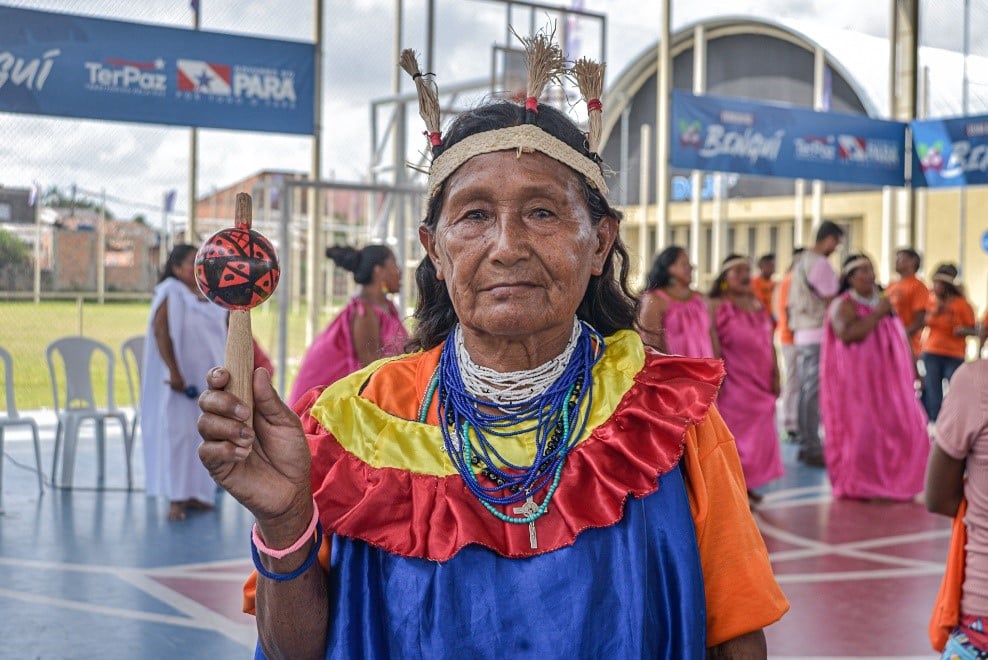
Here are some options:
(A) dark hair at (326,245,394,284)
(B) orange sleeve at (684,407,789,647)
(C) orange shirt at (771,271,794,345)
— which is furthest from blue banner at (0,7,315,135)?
(B) orange sleeve at (684,407,789,647)

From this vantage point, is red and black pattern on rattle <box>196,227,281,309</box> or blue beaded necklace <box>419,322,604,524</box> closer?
red and black pattern on rattle <box>196,227,281,309</box>

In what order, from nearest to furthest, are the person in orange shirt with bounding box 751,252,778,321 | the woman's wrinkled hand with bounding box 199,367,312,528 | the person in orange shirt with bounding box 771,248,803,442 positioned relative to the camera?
the woman's wrinkled hand with bounding box 199,367,312,528, the person in orange shirt with bounding box 771,248,803,442, the person in orange shirt with bounding box 751,252,778,321

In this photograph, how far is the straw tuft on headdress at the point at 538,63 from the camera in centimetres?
185

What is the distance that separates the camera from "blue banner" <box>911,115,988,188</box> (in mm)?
12312

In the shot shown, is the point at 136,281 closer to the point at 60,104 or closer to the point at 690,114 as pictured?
the point at 60,104

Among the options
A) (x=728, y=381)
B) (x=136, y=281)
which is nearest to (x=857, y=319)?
(x=728, y=381)

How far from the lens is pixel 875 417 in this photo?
8.19 meters

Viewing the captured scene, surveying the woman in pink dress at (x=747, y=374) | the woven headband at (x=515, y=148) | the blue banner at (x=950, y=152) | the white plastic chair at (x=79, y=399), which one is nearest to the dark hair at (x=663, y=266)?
the woman in pink dress at (x=747, y=374)

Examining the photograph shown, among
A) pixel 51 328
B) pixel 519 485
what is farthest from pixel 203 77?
pixel 519 485

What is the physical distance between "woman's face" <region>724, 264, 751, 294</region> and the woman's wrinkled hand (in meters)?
6.87

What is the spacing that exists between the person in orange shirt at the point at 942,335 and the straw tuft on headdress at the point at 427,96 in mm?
10150

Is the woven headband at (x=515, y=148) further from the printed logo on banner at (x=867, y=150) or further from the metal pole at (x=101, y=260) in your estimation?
the printed logo on banner at (x=867, y=150)

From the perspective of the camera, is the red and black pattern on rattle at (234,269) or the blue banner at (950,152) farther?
the blue banner at (950,152)

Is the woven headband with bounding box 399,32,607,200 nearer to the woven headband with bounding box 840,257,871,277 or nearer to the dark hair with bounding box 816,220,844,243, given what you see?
the woven headband with bounding box 840,257,871,277
